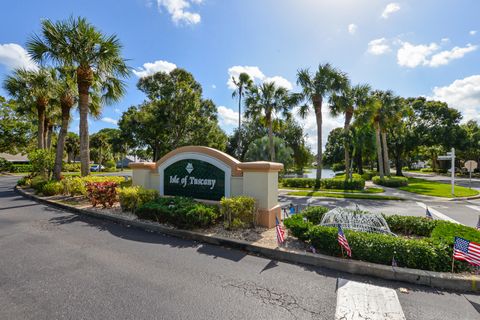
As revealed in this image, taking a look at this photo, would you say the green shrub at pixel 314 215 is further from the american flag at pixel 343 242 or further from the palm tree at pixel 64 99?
the palm tree at pixel 64 99

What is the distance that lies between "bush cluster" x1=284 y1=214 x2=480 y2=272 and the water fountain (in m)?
0.94

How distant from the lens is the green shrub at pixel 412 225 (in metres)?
5.58

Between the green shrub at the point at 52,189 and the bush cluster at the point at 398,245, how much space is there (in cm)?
1204

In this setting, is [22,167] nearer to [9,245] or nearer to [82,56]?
[82,56]

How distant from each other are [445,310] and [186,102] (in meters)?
21.4

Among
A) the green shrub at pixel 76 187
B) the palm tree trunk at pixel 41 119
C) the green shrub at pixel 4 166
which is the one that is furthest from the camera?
the green shrub at pixel 4 166

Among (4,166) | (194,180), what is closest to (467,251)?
(194,180)

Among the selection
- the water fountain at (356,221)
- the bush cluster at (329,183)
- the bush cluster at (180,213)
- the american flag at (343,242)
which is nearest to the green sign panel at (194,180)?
the bush cluster at (180,213)

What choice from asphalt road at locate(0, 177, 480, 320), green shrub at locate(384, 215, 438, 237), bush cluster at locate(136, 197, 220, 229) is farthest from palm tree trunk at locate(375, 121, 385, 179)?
asphalt road at locate(0, 177, 480, 320)

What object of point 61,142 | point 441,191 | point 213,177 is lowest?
point 441,191

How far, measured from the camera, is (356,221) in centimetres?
565

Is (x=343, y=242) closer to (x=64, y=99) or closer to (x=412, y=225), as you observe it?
(x=412, y=225)

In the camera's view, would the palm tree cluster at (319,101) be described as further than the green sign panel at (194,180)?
Yes

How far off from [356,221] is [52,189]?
529 inches
